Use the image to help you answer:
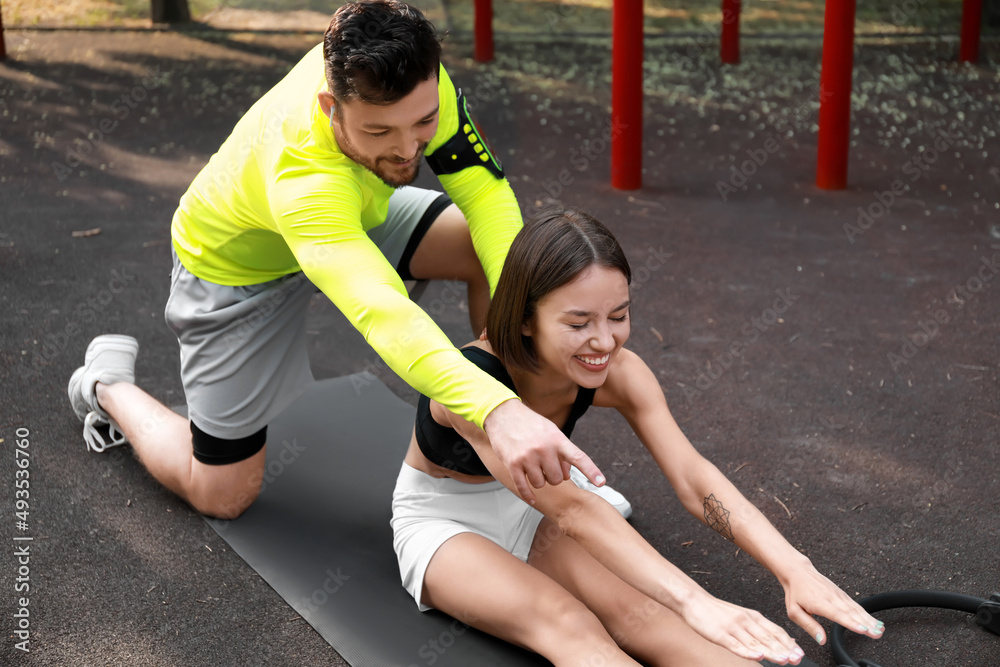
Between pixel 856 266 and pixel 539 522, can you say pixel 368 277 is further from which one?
pixel 856 266

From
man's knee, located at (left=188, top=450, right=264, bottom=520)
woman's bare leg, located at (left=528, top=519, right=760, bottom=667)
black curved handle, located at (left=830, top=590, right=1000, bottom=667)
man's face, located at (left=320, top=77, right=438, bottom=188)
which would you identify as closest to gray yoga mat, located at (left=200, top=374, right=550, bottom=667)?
man's knee, located at (left=188, top=450, right=264, bottom=520)

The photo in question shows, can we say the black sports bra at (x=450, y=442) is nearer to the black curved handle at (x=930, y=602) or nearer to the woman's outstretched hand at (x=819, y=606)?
the woman's outstretched hand at (x=819, y=606)

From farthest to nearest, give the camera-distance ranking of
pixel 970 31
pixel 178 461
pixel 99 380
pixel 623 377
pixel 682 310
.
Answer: pixel 970 31 < pixel 682 310 < pixel 99 380 < pixel 178 461 < pixel 623 377

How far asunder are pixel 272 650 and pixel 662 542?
905 millimetres

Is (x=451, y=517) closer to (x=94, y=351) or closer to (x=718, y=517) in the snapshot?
(x=718, y=517)

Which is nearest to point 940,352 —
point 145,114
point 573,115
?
point 573,115

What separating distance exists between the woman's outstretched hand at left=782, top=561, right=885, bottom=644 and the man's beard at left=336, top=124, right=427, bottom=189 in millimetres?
1019

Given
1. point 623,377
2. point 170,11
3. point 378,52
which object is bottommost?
point 623,377

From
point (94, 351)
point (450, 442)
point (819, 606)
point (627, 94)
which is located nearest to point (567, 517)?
point (450, 442)

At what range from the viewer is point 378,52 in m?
1.81

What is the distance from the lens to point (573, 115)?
5.41 metres

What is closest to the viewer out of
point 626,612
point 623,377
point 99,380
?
point 626,612

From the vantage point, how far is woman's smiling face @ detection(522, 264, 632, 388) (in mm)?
1787

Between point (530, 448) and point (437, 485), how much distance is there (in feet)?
1.61
